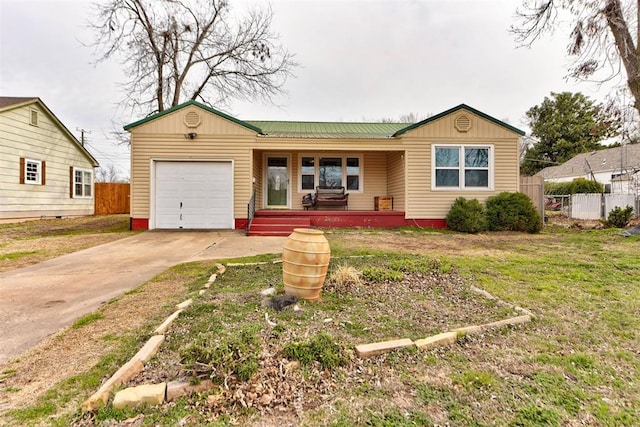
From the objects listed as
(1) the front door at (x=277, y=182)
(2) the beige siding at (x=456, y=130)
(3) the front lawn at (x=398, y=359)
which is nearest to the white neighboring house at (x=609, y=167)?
(2) the beige siding at (x=456, y=130)

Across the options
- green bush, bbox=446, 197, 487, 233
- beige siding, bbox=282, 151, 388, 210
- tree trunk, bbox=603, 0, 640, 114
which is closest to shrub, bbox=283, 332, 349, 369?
green bush, bbox=446, 197, 487, 233

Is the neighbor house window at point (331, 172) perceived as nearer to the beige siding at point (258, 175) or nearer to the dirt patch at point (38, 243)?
the beige siding at point (258, 175)

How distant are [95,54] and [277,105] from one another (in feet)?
29.9

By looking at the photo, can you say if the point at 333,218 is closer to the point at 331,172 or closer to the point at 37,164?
the point at 331,172

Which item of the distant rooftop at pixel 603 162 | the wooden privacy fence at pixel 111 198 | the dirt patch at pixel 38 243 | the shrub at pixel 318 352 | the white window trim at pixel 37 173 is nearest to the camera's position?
the shrub at pixel 318 352

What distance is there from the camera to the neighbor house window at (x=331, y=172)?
12836 millimetres

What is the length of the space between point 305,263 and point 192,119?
9109 millimetres

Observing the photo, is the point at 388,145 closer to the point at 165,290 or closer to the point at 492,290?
the point at 492,290

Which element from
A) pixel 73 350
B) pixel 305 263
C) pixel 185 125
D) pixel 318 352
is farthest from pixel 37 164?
pixel 318 352

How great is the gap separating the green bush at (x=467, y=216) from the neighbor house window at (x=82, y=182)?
1825 centimetres

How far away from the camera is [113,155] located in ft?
109

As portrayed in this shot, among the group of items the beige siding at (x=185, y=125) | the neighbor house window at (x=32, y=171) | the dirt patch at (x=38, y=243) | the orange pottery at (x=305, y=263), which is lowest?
the dirt patch at (x=38, y=243)

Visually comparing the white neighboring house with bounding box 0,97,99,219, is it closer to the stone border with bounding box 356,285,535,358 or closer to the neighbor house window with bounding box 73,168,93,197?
the neighbor house window with bounding box 73,168,93,197

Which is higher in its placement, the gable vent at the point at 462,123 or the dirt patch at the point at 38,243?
the gable vent at the point at 462,123
